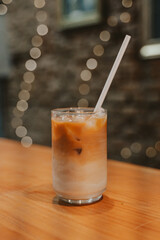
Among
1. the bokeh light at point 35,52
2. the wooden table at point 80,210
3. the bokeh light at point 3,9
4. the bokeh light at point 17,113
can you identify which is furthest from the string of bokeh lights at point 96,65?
the wooden table at point 80,210

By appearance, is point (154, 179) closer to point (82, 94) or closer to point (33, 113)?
point (82, 94)

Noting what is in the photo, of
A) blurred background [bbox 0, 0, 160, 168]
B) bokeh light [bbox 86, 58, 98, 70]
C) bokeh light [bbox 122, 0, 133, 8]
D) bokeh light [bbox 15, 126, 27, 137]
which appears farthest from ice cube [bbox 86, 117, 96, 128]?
bokeh light [bbox 15, 126, 27, 137]

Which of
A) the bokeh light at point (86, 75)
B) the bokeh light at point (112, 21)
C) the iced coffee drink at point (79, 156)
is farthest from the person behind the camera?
the bokeh light at point (86, 75)

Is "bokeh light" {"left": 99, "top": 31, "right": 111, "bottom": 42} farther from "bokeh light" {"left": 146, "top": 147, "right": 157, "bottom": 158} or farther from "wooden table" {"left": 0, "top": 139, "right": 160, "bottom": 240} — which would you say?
"wooden table" {"left": 0, "top": 139, "right": 160, "bottom": 240}

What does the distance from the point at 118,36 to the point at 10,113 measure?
5.28 feet

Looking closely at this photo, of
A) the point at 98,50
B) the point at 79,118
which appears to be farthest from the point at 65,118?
the point at 98,50

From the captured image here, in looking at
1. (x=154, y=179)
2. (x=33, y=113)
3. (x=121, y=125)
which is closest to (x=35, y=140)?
(x=33, y=113)

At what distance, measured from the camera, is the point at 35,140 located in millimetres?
3344

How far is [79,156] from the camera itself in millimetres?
688

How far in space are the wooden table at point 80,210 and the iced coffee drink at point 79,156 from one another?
0.03 meters

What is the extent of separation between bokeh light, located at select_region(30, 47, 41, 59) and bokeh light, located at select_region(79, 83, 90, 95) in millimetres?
661

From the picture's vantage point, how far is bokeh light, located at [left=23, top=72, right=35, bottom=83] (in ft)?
11.0

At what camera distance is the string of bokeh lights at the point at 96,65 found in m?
2.44

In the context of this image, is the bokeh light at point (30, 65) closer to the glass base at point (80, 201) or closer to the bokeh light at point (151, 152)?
the bokeh light at point (151, 152)
